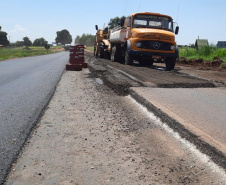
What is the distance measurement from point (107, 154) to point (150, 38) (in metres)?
11.4

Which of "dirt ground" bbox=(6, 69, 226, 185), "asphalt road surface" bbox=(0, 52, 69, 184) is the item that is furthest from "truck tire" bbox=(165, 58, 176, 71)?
"dirt ground" bbox=(6, 69, 226, 185)

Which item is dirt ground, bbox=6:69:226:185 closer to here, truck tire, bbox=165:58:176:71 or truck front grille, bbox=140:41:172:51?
truck front grille, bbox=140:41:172:51

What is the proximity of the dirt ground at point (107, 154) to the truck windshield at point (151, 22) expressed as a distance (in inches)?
397

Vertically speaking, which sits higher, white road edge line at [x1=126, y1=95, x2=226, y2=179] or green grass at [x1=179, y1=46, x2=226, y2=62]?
green grass at [x1=179, y1=46, x2=226, y2=62]

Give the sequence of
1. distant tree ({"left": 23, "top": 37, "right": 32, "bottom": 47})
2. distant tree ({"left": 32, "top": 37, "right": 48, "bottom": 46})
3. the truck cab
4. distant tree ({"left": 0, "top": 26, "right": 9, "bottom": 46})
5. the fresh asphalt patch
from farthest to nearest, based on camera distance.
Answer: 1. distant tree ({"left": 32, "top": 37, "right": 48, "bottom": 46})
2. distant tree ({"left": 23, "top": 37, "right": 32, "bottom": 47})
3. distant tree ({"left": 0, "top": 26, "right": 9, "bottom": 46})
4. the truck cab
5. the fresh asphalt patch

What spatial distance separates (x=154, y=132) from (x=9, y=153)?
214cm

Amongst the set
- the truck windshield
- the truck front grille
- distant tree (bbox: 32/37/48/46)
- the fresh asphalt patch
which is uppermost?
the truck windshield

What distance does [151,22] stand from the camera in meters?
15.2

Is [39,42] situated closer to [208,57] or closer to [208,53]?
[208,53]

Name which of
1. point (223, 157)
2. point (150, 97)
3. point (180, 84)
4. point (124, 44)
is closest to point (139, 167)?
point (223, 157)

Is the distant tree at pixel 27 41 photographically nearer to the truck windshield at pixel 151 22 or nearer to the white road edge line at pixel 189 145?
the truck windshield at pixel 151 22

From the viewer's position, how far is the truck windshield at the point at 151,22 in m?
15.2

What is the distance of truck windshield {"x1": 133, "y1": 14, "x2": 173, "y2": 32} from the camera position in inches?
597

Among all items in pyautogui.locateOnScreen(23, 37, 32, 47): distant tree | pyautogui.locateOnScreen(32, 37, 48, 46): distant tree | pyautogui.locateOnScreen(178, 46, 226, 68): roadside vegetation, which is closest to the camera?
pyautogui.locateOnScreen(178, 46, 226, 68): roadside vegetation
